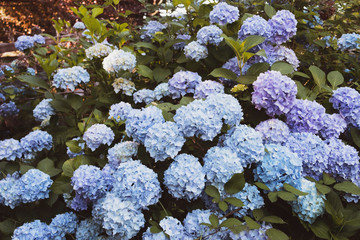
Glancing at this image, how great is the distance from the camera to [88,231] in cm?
145

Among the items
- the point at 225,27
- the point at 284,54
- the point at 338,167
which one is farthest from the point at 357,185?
the point at 225,27

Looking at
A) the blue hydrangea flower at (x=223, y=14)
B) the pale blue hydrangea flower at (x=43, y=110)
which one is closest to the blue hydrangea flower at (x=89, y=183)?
the pale blue hydrangea flower at (x=43, y=110)

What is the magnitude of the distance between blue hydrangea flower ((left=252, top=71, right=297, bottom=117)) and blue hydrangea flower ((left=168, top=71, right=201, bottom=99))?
434 mm

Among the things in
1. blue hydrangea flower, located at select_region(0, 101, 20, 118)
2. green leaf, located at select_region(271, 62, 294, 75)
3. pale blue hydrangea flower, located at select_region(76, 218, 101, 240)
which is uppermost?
green leaf, located at select_region(271, 62, 294, 75)

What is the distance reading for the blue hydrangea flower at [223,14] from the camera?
1988mm

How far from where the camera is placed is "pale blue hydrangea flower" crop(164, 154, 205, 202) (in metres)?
1.21

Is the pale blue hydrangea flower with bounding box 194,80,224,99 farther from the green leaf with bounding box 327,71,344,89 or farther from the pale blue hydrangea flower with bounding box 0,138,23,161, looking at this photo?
the pale blue hydrangea flower with bounding box 0,138,23,161

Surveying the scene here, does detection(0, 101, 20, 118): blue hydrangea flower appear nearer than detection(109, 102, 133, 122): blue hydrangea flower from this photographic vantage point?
No

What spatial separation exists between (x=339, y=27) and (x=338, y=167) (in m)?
2.00

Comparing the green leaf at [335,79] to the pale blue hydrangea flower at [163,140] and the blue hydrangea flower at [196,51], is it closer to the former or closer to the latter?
the blue hydrangea flower at [196,51]

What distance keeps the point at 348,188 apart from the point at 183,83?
42.7 inches

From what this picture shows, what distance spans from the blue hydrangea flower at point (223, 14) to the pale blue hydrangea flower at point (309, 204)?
126cm

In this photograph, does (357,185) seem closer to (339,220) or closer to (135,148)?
(339,220)

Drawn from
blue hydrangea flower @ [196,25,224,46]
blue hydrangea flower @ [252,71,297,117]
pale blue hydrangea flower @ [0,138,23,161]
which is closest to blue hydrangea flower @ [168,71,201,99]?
blue hydrangea flower @ [196,25,224,46]
